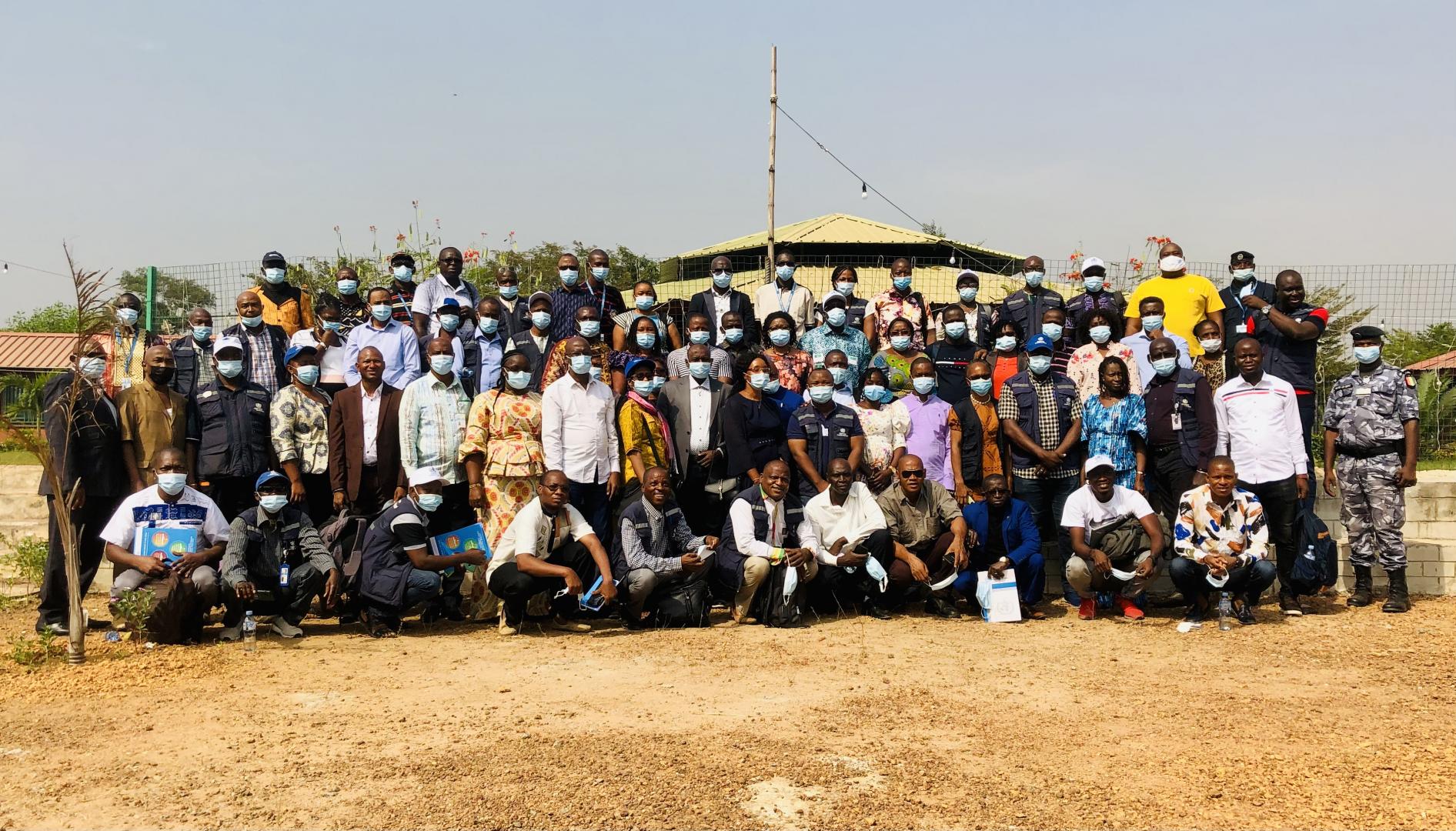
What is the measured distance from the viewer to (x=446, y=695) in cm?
667

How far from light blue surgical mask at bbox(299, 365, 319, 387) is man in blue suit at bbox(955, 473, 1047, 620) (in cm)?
531

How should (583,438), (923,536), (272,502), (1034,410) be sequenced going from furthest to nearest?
(1034,410)
(923,536)
(583,438)
(272,502)

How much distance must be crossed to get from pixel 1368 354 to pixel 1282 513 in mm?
1522

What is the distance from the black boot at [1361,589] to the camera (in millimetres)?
9711

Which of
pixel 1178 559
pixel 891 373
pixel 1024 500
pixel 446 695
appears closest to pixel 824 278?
pixel 891 373

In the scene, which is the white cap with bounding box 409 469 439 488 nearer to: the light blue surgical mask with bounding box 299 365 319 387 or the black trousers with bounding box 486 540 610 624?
the black trousers with bounding box 486 540 610 624

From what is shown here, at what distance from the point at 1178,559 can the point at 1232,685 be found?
1.95 meters

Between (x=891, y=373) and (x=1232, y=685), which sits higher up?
(x=891, y=373)

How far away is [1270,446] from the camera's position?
9.26 meters

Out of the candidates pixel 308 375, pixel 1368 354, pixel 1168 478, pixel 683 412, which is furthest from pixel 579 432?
pixel 1368 354

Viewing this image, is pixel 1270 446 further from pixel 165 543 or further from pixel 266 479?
pixel 165 543

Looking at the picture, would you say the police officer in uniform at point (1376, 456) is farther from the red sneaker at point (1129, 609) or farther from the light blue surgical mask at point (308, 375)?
the light blue surgical mask at point (308, 375)

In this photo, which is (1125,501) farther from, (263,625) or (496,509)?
(263,625)

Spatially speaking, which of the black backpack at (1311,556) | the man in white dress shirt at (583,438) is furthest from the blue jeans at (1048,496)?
the man in white dress shirt at (583,438)
